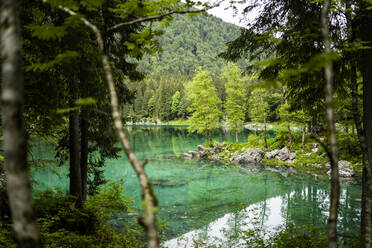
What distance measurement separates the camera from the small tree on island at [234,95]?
26.1 metres

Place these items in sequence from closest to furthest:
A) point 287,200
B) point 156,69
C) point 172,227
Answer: point 172,227 < point 287,200 < point 156,69

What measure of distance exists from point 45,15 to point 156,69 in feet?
618

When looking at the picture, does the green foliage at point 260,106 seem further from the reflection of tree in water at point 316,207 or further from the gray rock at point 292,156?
the reflection of tree in water at point 316,207

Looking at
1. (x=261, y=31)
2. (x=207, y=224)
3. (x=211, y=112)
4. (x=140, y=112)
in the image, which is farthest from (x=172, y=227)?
(x=140, y=112)

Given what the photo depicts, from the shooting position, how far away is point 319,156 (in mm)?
18984

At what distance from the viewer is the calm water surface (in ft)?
28.6

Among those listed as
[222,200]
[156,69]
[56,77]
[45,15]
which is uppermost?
[156,69]

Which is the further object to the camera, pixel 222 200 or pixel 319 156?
pixel 319 156

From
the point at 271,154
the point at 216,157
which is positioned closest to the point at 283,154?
the point at 271,154

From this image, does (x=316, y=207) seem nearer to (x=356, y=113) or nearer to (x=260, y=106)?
(x=356, y=113)

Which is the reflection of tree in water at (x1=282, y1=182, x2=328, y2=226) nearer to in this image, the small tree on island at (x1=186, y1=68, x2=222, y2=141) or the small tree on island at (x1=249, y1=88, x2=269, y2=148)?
the small tree on island at (x1=249, y1=88, x2=269, y2=148)

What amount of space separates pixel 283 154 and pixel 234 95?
944 centimetres

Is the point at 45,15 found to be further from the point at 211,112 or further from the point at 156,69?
the point at 156,69

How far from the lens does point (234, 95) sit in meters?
27.0
